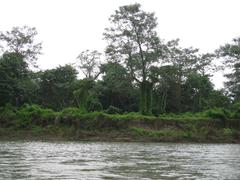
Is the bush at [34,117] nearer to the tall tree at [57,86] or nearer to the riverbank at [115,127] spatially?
the riverbank at [115,127]

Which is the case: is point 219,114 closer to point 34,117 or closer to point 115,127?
point 115,127

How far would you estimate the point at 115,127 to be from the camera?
40.7 m

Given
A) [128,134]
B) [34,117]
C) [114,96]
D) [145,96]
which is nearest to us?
[128,134]

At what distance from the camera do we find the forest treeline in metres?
45.7

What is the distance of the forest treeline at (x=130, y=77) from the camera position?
45719 millimetres

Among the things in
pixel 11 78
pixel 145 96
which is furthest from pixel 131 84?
pixel 11 78

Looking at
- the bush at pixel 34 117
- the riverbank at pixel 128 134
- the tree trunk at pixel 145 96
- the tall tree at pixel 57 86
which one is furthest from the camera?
the tall tree at pixel 57 86

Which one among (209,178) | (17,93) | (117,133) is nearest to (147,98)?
(117,133)

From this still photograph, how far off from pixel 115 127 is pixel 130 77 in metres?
7.83

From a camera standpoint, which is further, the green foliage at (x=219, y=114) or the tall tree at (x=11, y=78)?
the tall tree at (x=11, y=78)

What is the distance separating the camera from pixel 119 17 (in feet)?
151

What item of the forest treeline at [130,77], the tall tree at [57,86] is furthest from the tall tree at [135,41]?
the tall tree at [57,86]

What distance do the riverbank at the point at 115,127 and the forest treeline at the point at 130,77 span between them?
4426mm

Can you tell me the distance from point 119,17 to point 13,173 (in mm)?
35459
